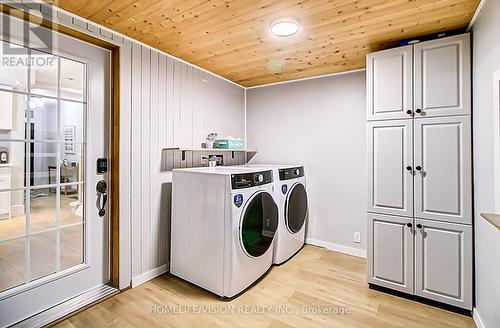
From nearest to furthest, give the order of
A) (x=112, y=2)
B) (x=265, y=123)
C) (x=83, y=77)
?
(x=112, y=2), (x=83, y=77), (x=265, y=123)

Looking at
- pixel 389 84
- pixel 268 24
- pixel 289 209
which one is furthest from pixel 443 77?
pixel 289 209

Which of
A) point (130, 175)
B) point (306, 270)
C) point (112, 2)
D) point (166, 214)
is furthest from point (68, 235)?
point (306, 270)

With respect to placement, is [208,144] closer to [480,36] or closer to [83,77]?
[83,77]

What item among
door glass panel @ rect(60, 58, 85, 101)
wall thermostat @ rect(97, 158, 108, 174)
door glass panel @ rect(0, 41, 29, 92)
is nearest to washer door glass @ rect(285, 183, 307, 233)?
wall thermostat @ rect(97, 158, 108, 174)

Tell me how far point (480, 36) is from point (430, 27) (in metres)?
0.35

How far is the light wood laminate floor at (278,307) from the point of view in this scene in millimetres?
1853

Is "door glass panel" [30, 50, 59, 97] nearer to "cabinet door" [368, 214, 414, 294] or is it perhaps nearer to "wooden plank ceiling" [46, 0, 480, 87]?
"wooden plank ceiling" [46, 0, 480, 87]

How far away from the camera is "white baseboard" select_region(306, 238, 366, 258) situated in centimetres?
304

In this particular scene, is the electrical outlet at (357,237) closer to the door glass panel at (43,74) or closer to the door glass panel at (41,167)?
the door glass panel at (41,167)

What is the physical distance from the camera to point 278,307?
2055mm

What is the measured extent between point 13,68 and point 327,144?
301cm

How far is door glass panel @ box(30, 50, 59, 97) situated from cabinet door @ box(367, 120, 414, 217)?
8.52ft

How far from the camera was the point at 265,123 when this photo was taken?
147 inches

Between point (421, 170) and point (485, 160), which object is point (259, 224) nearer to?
point (421, 170)
